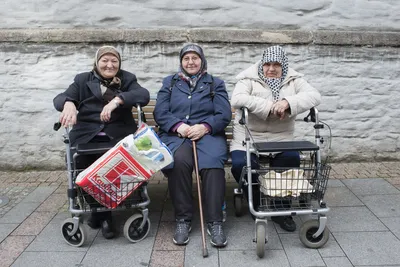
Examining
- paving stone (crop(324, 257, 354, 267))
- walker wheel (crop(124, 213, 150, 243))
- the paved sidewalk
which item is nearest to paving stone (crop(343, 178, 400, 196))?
the paved sidewalk

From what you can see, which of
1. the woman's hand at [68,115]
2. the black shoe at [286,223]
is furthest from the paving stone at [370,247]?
the woman's hand at [68,115]

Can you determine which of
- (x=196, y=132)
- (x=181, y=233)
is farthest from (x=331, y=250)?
(x=196, y=132)

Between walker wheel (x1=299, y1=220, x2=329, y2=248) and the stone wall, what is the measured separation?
7.49 ft

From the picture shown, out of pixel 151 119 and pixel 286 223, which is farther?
pixel 151 119

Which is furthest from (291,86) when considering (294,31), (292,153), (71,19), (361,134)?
(71,19)

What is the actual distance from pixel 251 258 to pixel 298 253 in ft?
1.18

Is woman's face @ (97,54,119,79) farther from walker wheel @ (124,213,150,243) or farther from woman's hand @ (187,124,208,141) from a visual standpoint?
walker wheel @ (124,213,150,243)

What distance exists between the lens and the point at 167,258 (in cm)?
314

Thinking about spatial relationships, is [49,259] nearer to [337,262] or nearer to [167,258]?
[167,258]

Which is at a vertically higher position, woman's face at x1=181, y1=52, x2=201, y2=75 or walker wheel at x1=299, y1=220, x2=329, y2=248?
woman's face at x1=181, y1=52, x2=201, y2=75

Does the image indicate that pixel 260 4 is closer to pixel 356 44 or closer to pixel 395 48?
pixel 356 44

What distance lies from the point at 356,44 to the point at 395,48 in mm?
493

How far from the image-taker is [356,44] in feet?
17.0

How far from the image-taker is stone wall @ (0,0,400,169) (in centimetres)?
504
